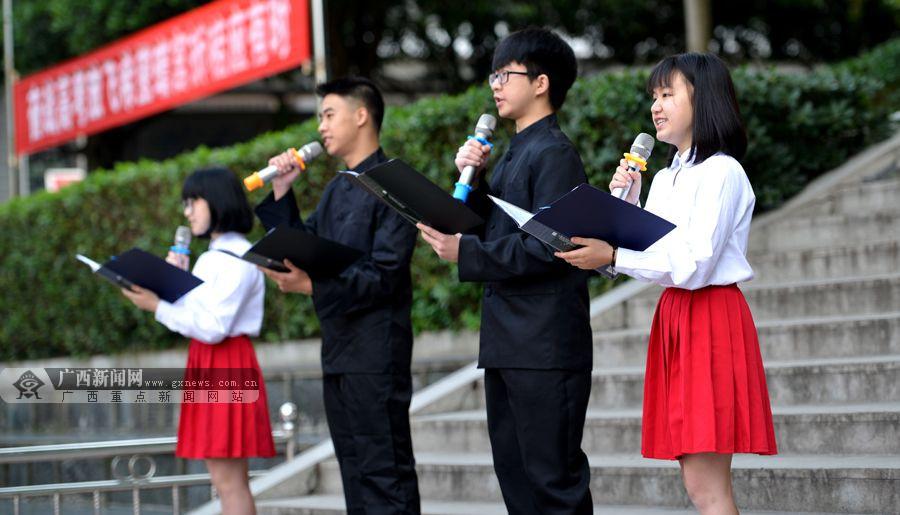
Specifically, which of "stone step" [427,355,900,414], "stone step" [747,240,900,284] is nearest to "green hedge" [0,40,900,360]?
"stone step" [747,240,900,284]

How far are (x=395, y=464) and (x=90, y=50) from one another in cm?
1120

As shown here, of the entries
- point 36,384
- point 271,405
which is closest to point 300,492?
point 36,384

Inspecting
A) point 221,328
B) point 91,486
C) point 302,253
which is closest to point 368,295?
point 302,253

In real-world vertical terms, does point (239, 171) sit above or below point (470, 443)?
above

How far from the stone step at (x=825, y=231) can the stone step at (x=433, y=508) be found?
254cm

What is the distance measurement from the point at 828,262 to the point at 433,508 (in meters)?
2.61

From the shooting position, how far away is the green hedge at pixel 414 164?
6727mm

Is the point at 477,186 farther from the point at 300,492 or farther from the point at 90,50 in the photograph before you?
the point at 90,50

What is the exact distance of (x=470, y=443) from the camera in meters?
5.56

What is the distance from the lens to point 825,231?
6.62m

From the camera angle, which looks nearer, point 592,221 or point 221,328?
point 592,221

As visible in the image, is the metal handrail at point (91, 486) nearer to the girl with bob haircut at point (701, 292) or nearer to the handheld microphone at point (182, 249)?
the handheld microphone at point (182, 249)

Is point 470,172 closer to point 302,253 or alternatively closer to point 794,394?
point 302,253

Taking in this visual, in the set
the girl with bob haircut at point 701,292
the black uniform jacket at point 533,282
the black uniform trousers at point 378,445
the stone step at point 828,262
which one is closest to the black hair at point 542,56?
the black uniform jacket at point 533,282
